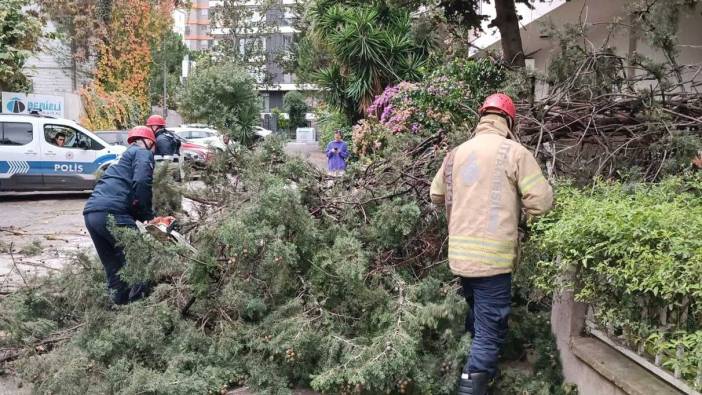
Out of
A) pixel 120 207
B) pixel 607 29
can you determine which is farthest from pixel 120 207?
pixel 607 29

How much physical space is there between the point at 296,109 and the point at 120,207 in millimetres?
49691

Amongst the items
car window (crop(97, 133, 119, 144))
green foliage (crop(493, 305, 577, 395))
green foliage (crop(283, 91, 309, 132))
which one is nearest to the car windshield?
car window (crop(97, 133, 119, 144))

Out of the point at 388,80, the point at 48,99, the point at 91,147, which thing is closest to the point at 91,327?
the point at 91,147

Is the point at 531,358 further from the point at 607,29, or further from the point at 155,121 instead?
the point at 607,29

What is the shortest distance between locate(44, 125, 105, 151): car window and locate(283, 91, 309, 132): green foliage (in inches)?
1521

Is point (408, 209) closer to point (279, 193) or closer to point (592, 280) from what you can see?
point (279, 193)

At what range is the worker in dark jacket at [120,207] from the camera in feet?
15.8

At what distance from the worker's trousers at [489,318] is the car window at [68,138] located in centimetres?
1267

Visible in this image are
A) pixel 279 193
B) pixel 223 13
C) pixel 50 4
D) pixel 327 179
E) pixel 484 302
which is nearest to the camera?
pixel 484 302

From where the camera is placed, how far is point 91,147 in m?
14.2

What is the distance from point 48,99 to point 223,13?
19.1 metres

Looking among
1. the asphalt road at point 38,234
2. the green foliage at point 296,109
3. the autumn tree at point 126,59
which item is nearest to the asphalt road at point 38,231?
the asphalt road at point 38,234

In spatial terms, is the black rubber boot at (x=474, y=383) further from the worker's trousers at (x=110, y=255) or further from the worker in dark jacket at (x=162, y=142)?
the worker in dark jacket at (x=162, y=142)

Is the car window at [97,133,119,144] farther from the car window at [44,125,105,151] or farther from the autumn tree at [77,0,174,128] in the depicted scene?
the autumn tree at [77,0,174,128]
